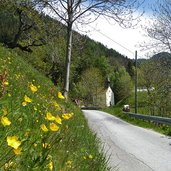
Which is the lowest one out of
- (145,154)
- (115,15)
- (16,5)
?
(145,154)

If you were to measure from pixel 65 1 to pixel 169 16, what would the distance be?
11.9 meters

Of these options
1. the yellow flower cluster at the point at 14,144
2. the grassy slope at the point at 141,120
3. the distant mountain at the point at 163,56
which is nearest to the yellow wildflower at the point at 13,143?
the yellow flower cluster at the point at 14,144

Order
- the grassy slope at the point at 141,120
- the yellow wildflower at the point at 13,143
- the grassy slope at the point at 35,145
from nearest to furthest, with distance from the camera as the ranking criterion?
the yellow wildflower at the point at 13,143, the grassy slope at the point at 35,145, the grassy slope at the point at 141,120

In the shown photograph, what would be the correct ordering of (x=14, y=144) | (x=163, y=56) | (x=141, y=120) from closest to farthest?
(x=14, y=144) → (x=141, y=120) → (x=163, y=56)

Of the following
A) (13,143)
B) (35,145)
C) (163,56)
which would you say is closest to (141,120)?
(163,56)

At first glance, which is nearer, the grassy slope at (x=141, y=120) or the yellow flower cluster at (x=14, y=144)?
the yellow flower cluster at (x=14, y=144)

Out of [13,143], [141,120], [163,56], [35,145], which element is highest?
[163,56]

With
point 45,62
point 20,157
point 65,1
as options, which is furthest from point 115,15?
point 45,62

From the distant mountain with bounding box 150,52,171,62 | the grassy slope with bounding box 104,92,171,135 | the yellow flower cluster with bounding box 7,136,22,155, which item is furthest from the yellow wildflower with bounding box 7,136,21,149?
the distant mountain with bounding box 150,52,171,62

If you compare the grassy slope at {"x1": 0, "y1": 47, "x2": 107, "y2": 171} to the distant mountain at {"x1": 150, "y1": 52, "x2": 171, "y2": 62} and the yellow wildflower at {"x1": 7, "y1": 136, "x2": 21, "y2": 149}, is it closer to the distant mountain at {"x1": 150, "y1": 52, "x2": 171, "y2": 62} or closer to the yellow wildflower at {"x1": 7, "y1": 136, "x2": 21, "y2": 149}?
the yellow wildflower at {"x1": 7, "y1": 136, "x2": 21, "y2": 149}

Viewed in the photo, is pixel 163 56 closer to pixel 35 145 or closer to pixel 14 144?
pixel 35 145

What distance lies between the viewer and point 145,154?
395 inches

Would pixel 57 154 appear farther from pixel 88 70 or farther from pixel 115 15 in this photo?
pixel 88 70

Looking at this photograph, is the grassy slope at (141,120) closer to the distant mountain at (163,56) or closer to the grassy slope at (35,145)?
the distant mountain at (163,56)
